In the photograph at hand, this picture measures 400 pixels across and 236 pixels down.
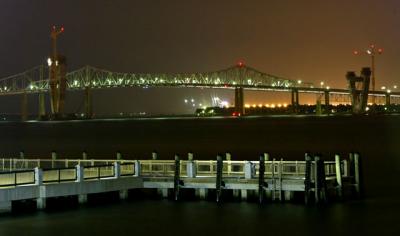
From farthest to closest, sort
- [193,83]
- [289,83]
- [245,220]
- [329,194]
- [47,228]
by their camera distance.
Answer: [289,83] < [193,83] < [329,194] < [245,220] < [47,228]

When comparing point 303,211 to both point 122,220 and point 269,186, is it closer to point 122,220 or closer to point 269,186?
point 269,186

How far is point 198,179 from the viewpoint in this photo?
27547 mm

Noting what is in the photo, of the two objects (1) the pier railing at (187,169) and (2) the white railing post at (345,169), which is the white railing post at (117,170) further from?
(2) the white railing post at (345,169)

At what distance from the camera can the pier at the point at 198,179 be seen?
988 inches

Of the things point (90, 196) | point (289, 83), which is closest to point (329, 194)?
point (90, 196)

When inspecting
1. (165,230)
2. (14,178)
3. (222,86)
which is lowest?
(165,230)

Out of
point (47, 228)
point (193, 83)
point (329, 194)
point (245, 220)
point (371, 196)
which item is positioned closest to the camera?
point (47, 228)

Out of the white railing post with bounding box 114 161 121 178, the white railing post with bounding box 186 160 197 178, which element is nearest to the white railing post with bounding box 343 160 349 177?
the white railing post with bounding box 186 160 197 178

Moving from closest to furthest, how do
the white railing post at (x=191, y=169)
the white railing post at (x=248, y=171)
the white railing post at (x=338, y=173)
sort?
the white railing post at (x=248, y=171) → the white railing post at (x=338, y=173) → the white railing post at (x=191, y=169)

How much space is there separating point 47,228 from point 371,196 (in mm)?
14096

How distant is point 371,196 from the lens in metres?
31.0

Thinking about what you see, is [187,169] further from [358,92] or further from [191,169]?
[358,92]

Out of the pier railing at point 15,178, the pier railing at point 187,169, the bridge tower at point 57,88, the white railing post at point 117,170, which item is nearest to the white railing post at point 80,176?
the pier railing at point 187,169

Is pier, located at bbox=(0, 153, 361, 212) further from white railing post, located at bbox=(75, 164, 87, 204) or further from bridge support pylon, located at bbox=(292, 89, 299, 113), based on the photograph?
bridge support pylon, located at bbox=(292, 89, 299, 113)
